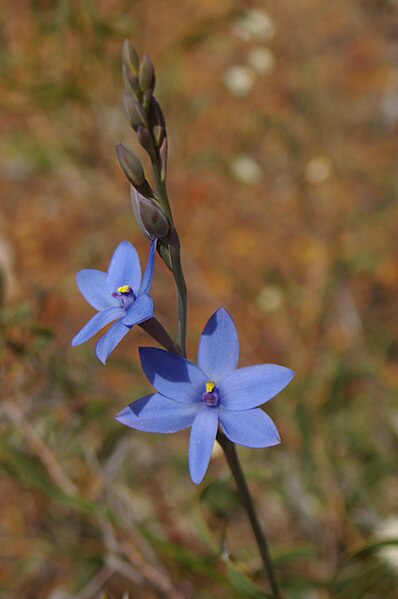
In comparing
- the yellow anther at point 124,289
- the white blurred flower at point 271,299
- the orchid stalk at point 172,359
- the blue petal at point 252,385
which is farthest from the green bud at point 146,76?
the white blurred flower at point 271,299

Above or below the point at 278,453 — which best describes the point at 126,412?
above

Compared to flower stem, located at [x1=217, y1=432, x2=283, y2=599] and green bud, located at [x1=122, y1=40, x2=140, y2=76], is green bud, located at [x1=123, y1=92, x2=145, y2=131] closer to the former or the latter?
green bud, located at [x1=122, y1=40, x2=140, y2=76]

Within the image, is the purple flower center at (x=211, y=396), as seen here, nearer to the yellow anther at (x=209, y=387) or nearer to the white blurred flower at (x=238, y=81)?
the yellow anther at (x=209, y=387)

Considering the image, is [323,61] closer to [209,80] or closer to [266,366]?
[209,80]

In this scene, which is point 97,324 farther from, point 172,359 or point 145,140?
point 145,140

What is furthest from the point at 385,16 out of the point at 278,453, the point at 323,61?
the point at 323,61

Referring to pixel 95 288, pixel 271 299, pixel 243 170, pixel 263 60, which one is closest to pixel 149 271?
pixel 95 288

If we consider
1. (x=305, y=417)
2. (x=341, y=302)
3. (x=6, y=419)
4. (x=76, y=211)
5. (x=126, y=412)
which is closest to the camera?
(x=126, y=412)
